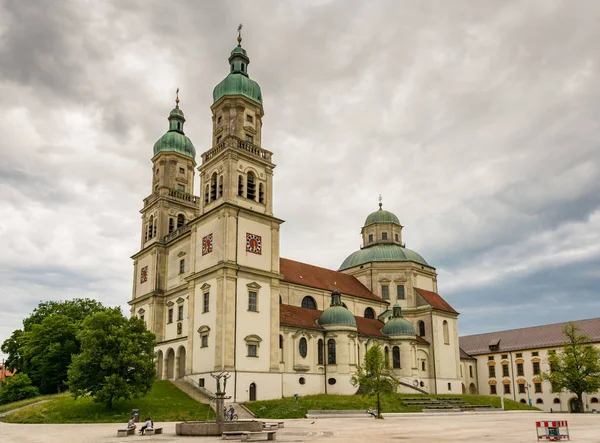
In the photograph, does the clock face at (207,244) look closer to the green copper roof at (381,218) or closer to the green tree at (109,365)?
the green tree at (109,365)

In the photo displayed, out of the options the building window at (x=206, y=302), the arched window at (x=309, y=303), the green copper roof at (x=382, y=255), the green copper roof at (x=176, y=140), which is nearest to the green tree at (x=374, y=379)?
the building window at (x=206, y=302)

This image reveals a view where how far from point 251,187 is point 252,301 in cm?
1069

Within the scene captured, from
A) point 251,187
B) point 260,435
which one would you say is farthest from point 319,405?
point 251,187

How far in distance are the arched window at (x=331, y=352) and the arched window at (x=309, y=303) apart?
6103 mm

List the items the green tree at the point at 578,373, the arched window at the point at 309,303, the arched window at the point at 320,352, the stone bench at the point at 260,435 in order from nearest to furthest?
the stone bench at the point at 260,435, the arched window at the point at 320,352, the green tree at the point at 578,373, the arched window at the point at 309,303

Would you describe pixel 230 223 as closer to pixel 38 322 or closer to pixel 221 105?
pixel 221 105

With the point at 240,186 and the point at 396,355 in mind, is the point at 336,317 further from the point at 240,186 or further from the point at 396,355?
the point at 240,186

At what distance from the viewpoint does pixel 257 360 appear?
45094 mm

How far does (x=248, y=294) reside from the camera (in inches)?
1829

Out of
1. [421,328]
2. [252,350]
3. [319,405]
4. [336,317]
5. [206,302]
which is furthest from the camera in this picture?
[421,328]

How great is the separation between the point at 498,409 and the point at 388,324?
541 inches

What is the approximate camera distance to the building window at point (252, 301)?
46.4 metres

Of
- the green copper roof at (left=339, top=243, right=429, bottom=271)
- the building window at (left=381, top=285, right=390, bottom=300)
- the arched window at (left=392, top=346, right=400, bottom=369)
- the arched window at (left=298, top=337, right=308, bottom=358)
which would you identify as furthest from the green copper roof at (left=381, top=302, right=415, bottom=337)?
the arched window at (left=298, top=337, right=308, bottom=358)

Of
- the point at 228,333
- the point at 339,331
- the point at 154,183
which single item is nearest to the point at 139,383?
the point at 228,333
